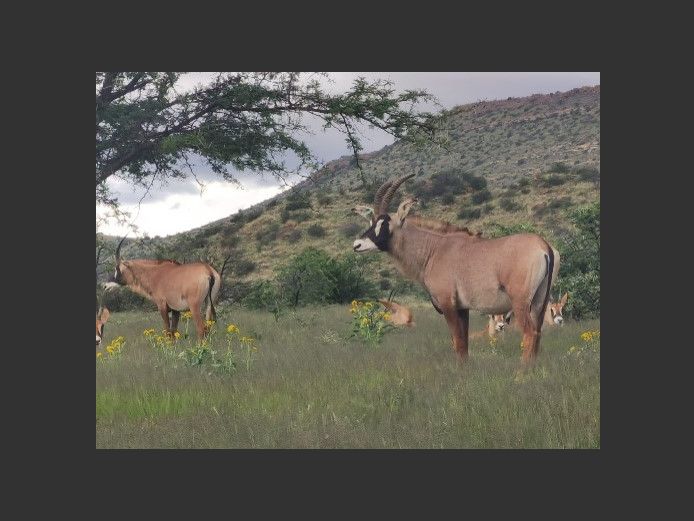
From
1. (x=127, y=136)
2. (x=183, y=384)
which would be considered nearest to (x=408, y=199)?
(x=183, y=384)

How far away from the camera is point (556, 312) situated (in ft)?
48.2

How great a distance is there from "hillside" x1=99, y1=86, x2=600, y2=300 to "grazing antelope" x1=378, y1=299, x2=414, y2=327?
1105mm

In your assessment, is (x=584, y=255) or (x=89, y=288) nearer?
(x=89, y=288)

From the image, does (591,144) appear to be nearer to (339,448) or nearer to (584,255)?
(584,255)

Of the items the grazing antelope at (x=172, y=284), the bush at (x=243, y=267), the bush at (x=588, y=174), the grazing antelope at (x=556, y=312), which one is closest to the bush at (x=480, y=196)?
the bush at (x=588, y=174)

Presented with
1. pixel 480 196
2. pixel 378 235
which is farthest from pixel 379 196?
pixel 480 196

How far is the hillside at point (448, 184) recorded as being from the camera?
13.3 meters

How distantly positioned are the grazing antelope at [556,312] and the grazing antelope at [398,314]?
102 inches

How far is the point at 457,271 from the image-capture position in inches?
456

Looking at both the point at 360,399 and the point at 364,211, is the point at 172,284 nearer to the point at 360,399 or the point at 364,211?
the point at 364,211

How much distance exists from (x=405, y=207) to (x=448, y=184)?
2436 mm

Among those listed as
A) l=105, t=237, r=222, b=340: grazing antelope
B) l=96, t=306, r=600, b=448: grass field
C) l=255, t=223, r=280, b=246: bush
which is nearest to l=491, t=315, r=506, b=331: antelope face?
→ l=96, t=306, r=600, b=448: grass field

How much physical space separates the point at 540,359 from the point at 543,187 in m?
7.52

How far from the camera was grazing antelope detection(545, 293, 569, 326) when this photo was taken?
14.2 m
